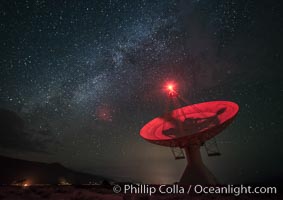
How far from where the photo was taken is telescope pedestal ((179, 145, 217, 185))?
2483 centimetres

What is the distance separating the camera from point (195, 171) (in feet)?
83.6

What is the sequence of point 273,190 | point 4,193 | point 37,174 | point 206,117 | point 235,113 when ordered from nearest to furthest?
point 4,193
point 273,190
point 235,113
point 206,117
point 37,174

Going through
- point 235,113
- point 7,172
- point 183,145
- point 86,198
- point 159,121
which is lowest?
point 86,198

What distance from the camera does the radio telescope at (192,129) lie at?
23.4 meters

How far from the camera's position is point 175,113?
29469 mm

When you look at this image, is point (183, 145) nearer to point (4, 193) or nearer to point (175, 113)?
point (175, 113)

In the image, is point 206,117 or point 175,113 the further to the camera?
point 175,113

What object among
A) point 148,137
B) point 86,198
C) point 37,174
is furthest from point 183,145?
point 37,174

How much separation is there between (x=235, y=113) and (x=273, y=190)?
7.68m

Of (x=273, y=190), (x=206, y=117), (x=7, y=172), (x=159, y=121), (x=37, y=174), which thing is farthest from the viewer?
(x=37, y=174)

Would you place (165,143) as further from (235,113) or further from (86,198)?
(86,198)

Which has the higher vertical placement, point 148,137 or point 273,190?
point 148,137

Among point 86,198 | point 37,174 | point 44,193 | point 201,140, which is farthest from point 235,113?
point 37,174

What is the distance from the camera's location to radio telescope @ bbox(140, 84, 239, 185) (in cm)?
2338
